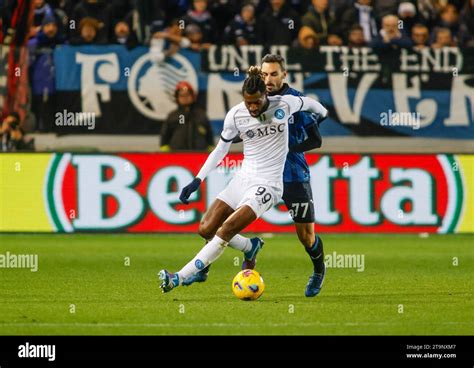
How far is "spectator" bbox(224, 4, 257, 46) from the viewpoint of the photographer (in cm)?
1902

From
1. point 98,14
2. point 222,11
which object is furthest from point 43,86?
point 222,11

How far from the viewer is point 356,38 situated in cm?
1883

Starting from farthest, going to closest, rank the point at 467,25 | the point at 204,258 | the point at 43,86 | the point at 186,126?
the point at 467,25, the point at 186,126, the point at 43,86, the point at 204,258

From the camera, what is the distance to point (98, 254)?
15.2m

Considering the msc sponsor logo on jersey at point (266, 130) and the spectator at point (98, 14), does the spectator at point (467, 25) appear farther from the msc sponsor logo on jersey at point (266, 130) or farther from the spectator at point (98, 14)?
the msc sponsor logo on jersey at point (266, 130)

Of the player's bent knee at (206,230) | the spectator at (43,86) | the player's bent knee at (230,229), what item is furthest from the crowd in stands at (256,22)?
the player's bent knee at (230,229)

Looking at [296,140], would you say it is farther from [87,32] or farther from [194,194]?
[87,32]

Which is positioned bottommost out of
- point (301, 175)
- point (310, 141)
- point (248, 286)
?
point (248, 286)

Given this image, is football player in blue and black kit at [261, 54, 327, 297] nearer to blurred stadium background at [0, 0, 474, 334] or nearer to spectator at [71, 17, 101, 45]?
blurred stadium background at [0, 0, 474, 334]

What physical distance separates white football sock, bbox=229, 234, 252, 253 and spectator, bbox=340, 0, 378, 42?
27.2 feet

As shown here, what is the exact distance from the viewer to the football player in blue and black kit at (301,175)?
36.8 ft

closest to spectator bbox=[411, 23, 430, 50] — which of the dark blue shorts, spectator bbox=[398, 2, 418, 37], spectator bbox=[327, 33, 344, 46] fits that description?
spectator bbox=[398, 2, 418, 37]

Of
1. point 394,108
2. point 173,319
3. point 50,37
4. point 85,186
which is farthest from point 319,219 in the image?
point 173,319

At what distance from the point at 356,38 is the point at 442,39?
4.53 feet
